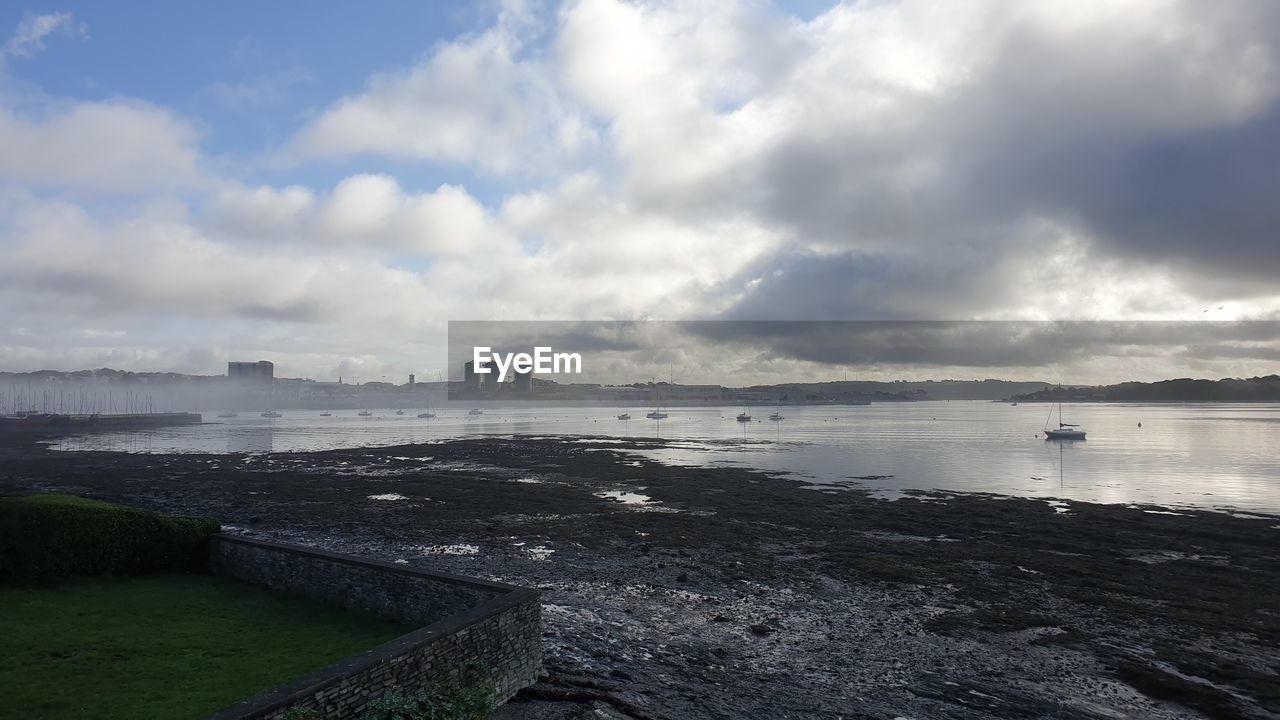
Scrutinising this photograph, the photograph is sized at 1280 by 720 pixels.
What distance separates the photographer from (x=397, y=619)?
14062mm

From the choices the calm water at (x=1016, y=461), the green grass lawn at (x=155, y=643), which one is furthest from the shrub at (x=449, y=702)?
the calm water at (x=1016, y=461)

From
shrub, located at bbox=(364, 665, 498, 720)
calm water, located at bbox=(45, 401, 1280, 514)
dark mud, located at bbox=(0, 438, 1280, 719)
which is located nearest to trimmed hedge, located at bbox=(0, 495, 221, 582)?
dark mud, located at bbox=(0, 438, 1280, 719)

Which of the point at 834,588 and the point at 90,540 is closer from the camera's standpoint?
the point at 90,540

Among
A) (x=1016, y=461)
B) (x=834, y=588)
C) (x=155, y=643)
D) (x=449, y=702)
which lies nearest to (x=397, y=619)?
(x=155, y=643)

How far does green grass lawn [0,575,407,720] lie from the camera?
10367 mm

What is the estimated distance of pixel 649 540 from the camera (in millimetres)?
27547

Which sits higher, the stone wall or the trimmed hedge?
the trimmed hedge

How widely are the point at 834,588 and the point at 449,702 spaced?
14087 mm

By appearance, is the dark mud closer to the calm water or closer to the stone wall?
the stone wall

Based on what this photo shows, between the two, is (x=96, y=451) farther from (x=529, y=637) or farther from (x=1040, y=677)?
(x=1040, y=677)

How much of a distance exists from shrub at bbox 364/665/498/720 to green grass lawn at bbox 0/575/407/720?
2.41 meters

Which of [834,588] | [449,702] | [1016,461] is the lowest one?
[1016,461]

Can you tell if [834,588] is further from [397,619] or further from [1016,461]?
[1016,461]

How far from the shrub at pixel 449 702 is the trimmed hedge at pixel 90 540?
400 inches
